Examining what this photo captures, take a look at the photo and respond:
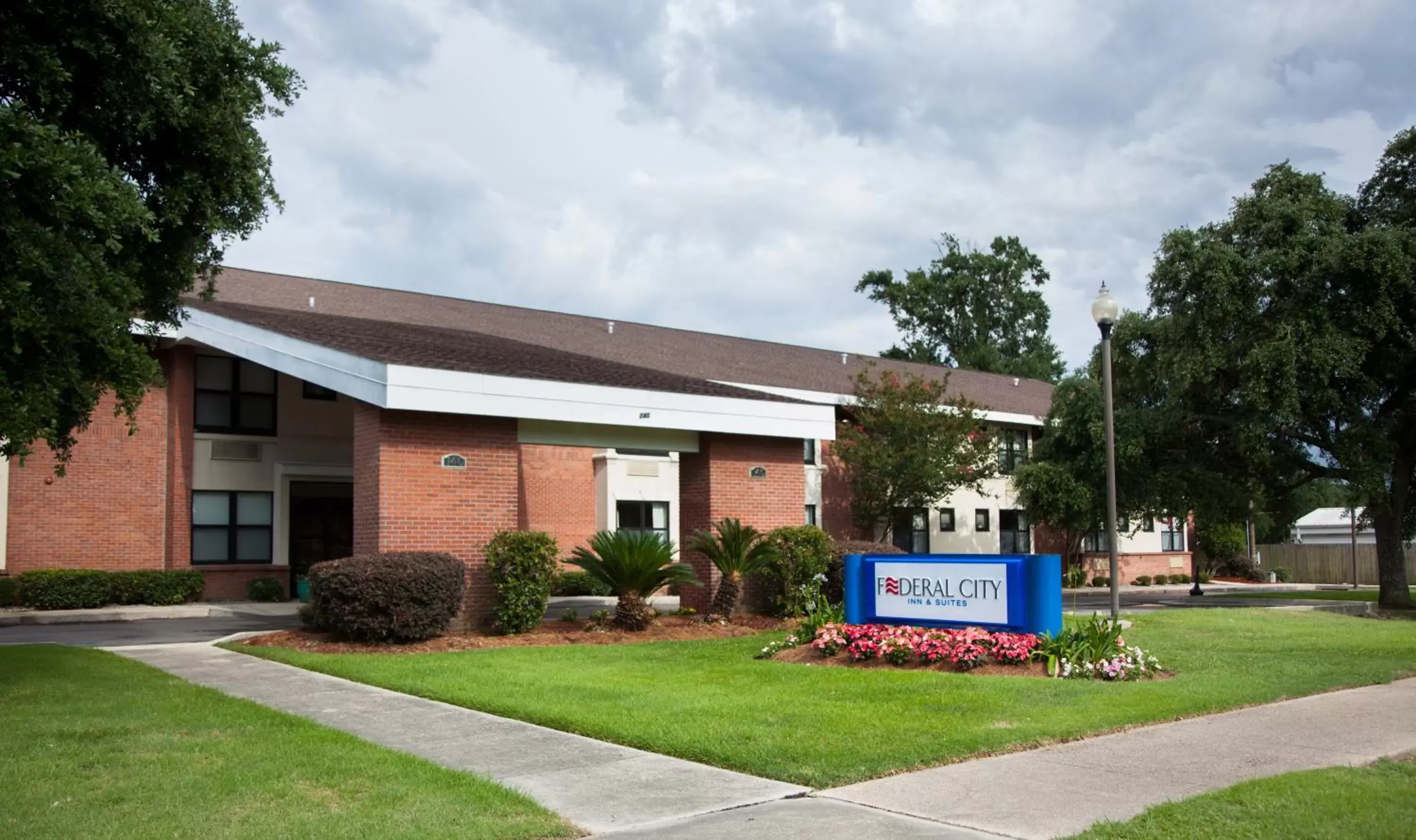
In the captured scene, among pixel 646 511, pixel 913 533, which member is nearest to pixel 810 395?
pixel 913 533

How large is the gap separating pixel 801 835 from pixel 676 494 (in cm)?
2892

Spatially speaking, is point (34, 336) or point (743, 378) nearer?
point (34, 336)

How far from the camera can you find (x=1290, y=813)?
6.53 metres

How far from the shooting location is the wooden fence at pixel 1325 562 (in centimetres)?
5053

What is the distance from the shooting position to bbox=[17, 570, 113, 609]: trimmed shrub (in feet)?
77.4

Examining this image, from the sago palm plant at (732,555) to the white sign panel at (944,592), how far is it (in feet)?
13.4

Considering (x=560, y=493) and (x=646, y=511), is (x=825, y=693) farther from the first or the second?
(x=646, y=511)

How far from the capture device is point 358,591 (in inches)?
614

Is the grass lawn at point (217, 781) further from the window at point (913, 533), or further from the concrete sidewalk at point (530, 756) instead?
the window at point (913, 533)

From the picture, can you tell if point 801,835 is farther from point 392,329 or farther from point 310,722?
point 392,329

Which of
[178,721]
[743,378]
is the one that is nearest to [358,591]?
[178,721]

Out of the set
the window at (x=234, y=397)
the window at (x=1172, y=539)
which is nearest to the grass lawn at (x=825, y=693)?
the window at (x=234, y=397)

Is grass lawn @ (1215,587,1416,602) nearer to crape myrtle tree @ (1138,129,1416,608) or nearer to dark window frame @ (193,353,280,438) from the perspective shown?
crape myrtle tree @ (1138,129,1416,608)

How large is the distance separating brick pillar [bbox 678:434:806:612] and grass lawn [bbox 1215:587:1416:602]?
1743 cm
